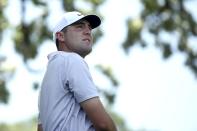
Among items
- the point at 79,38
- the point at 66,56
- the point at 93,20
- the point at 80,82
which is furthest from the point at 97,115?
the point at 93,20

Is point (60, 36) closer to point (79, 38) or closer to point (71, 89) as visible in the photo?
point (79, 38)

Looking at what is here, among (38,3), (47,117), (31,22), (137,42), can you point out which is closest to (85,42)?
(47,117)

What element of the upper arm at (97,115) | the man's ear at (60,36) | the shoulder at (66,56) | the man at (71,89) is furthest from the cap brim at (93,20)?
the upper arm at (97,115)

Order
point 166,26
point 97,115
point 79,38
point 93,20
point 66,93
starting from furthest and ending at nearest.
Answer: point 166,26, point 93,20, point 79,38, point 66,93, point 97,115

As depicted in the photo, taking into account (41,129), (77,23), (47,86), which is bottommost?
(41,129)

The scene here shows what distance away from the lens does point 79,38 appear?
399 centimetres

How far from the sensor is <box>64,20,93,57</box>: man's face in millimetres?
3977

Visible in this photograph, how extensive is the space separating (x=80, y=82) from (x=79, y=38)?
35cm

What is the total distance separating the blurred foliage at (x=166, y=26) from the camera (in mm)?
13094

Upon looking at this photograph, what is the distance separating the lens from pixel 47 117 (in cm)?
386

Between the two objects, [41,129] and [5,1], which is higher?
[5,1]

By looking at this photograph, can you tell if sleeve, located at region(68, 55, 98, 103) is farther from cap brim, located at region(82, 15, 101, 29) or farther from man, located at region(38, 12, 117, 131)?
cap brim, located at region(82, 15, 101, 29)

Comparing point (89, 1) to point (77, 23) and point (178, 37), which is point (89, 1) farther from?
point (77, 23)

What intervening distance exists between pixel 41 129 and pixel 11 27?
29.8 ft
